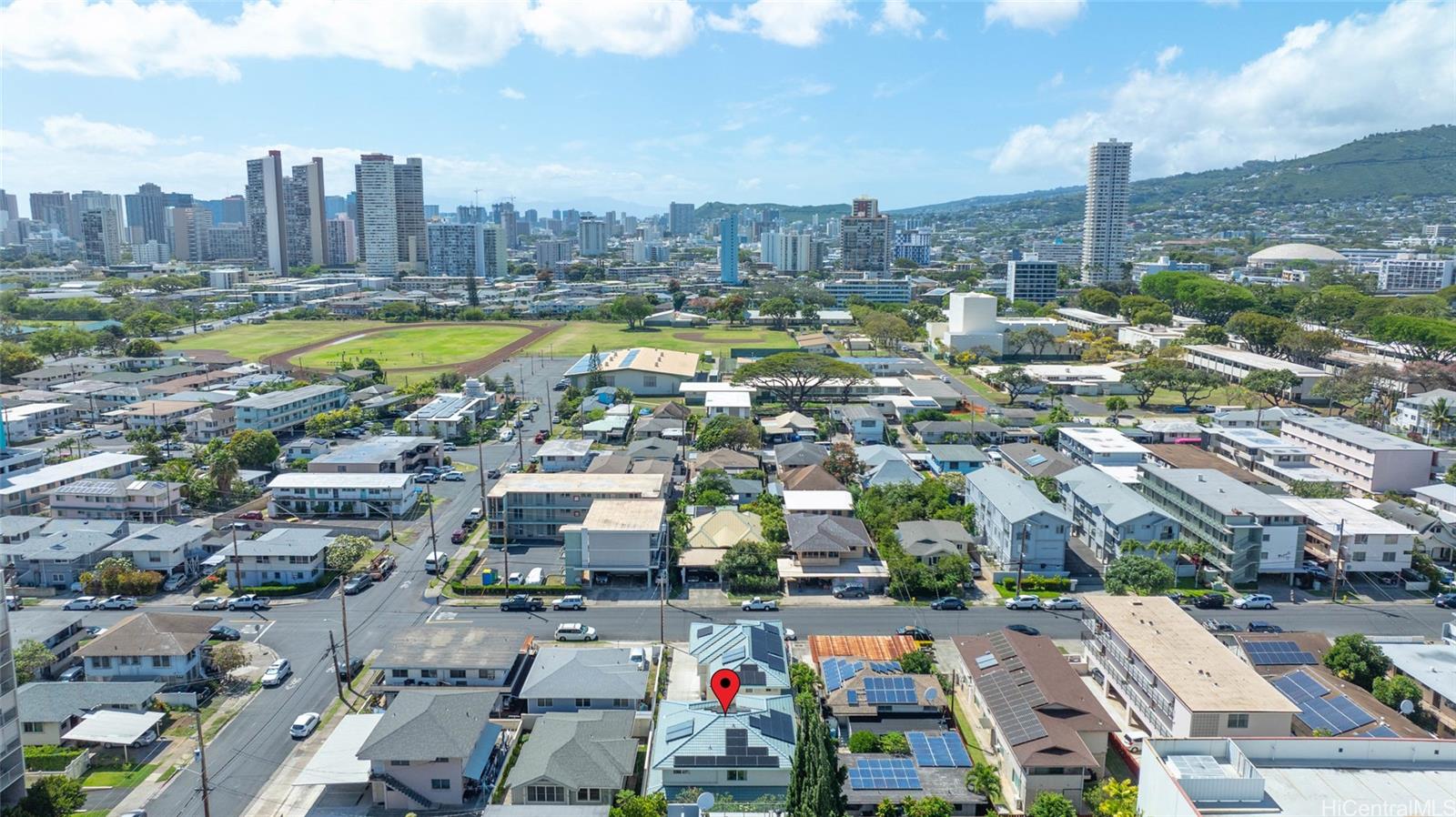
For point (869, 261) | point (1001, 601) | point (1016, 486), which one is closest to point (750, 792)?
point (1001, 601)

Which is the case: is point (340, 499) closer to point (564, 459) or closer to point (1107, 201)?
point (564, 459)

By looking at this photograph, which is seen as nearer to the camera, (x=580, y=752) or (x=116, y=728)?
(x=580, y=752)

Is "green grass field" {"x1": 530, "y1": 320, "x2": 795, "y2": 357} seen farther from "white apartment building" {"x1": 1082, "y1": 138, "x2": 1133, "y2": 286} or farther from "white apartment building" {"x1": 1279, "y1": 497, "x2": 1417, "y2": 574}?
"white apartment building" {"x1": 1082, "y1": 138, "x2": 1133, "y2": 286}

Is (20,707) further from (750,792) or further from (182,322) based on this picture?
(182,322)

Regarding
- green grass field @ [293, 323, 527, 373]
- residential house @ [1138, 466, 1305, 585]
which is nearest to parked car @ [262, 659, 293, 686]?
residential house @ [1138, 466, 1305, 585]

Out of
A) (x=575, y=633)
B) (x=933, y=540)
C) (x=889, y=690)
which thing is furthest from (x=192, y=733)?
(x=933, y=540)

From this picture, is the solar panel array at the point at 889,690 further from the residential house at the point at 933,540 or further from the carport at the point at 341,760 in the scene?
the carport at the point at 341,760
